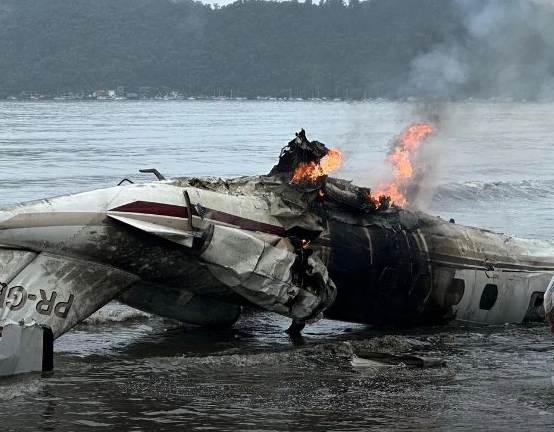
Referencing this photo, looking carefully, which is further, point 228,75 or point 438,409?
point 228,75

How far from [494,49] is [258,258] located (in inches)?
577

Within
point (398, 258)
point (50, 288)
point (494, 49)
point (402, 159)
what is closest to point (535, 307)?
point (398, 258)

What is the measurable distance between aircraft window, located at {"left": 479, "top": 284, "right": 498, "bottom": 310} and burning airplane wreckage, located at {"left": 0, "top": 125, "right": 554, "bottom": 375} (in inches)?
1.0

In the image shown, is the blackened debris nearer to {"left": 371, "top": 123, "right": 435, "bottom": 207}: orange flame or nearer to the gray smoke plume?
{"left": 371, "top": 123, "right": 435, "bottom": 207}: orange flame

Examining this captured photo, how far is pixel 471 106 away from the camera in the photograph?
2689 centimetres

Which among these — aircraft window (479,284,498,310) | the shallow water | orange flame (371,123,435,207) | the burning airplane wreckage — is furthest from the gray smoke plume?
aircraft window (479,284,498,310)

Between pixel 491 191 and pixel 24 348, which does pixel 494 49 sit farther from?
pixel 24 348

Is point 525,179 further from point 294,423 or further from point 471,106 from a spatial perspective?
point 294,423

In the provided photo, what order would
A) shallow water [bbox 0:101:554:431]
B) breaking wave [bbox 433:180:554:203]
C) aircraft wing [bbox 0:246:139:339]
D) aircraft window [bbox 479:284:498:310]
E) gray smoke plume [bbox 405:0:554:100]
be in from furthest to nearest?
breaking wave [bbox 433:180:554:203] → gray smoke plume [bbox 405:0:554:100] → aircraft window [bbox 479:284:498:310] → aircraft wing [bbox 0:246:139:339] → shallow water [bbox 0:101:554:431]

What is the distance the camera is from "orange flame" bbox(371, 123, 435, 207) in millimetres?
19812

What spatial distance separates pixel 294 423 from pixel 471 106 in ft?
52.9

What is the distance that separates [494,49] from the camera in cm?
2852

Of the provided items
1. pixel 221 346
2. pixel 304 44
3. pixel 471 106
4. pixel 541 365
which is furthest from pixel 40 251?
pixel 304 44

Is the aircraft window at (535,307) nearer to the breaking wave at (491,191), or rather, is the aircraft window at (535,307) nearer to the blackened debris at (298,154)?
the blackened debris at (298,154)
